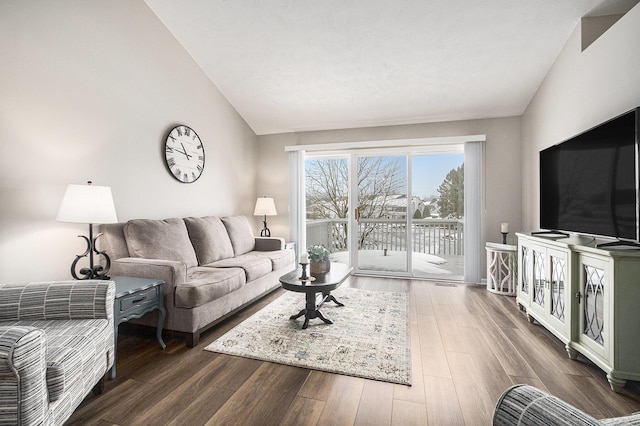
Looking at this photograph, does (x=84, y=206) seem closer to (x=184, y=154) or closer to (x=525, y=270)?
(x=184, y=154)

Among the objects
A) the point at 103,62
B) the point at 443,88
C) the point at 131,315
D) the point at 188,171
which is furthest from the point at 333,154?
the point at 131,315

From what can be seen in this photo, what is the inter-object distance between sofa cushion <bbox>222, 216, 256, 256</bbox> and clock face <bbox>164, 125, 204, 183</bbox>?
2.34ft

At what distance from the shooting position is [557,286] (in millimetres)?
2340

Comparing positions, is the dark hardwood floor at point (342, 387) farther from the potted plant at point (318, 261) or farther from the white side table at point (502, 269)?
Answer: the white side table at point (502, 269)

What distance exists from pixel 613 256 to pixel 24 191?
3.83 meters

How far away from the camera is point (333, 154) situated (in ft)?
16.0

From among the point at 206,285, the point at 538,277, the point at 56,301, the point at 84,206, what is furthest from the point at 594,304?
the point at 84,206

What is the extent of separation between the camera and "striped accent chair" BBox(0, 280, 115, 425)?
1145 mm

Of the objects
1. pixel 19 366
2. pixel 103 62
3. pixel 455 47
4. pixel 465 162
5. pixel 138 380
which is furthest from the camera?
pixel 465 162

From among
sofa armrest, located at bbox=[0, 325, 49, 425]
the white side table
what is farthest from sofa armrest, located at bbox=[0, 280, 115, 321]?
the white side table

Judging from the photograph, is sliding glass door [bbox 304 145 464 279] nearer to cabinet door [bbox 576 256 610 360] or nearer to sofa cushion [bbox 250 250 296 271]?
sofa cushion [bbox 250 250 296 271]

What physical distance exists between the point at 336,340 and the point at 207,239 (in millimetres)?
1838

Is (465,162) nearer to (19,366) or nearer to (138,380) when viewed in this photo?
(138,380)

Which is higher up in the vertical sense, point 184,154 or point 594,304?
point 184,154
